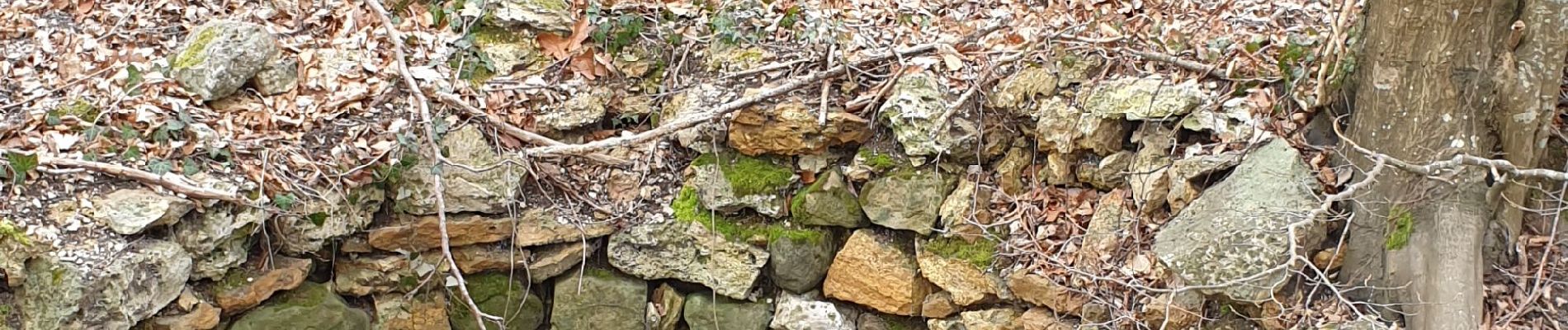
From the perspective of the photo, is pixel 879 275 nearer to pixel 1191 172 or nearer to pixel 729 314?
pixel 729 314

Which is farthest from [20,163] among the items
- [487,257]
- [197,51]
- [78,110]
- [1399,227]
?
[1399,227]

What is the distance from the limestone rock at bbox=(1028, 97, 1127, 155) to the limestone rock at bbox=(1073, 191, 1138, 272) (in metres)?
0.18

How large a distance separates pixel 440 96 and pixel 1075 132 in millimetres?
2369

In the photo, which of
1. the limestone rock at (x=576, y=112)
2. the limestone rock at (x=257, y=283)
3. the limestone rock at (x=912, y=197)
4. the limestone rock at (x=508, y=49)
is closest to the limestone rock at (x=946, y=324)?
the limestone rock at (x=912, y=197)

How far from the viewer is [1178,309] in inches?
140

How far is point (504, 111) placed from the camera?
174 inches

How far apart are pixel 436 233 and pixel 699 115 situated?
107cm

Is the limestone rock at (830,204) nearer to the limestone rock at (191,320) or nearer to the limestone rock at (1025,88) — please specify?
the limestone rock at (1025,88)

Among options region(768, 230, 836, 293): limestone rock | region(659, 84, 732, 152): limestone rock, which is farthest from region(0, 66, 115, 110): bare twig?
region(768, 230, 836, 293): limestone rock

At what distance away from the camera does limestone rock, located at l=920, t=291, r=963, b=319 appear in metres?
4.11

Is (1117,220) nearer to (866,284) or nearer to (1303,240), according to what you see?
(1303,240)

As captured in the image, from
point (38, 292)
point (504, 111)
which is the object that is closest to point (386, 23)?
point (504, 111)

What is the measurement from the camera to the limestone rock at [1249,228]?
331cm

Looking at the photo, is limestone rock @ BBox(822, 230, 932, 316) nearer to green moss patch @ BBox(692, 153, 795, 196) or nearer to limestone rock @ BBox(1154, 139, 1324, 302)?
green moss patch @ BBox(692, 153, 795, 196)
